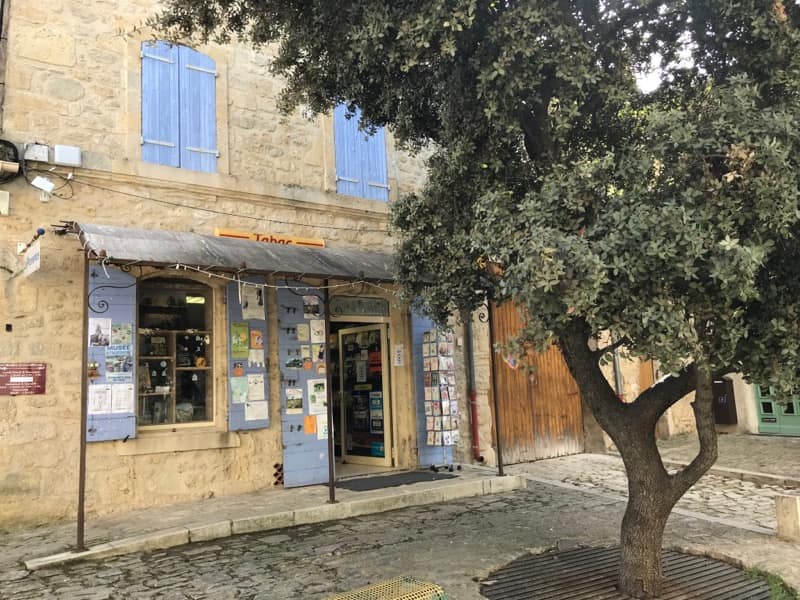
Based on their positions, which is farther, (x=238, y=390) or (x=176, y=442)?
(x=238, y=390)

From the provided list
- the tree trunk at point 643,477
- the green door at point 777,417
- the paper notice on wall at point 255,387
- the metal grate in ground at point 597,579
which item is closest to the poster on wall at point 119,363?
the paper notice on wall at point 255,387

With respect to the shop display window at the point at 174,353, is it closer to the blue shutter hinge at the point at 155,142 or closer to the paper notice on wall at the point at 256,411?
the paper notice on wall at the point at 256,411

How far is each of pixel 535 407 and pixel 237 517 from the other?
615 cm

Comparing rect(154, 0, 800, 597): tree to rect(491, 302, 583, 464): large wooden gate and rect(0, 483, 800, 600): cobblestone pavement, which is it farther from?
rect(491, 302, 583, 464): large wooden gate

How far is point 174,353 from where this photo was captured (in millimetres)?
7742

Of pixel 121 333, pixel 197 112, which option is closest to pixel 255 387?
pixel 121 333

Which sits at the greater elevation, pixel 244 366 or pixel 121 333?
pixel 121 333

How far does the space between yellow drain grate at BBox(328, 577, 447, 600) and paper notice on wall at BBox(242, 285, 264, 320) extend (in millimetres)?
4597

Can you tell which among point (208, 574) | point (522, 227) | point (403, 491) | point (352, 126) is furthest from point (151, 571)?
point (352, 126)

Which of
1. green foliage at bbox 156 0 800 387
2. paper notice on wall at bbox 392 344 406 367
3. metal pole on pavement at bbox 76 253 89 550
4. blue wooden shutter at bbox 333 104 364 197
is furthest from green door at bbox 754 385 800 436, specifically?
metal pole on pavement at bbox 76 253 89 550

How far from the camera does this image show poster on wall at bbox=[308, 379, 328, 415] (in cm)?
851

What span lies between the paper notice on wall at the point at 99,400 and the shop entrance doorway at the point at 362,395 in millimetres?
4120

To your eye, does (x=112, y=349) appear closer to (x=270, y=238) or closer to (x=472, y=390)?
(x=270, y=238)

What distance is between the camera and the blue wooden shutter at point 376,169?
9641 mm
